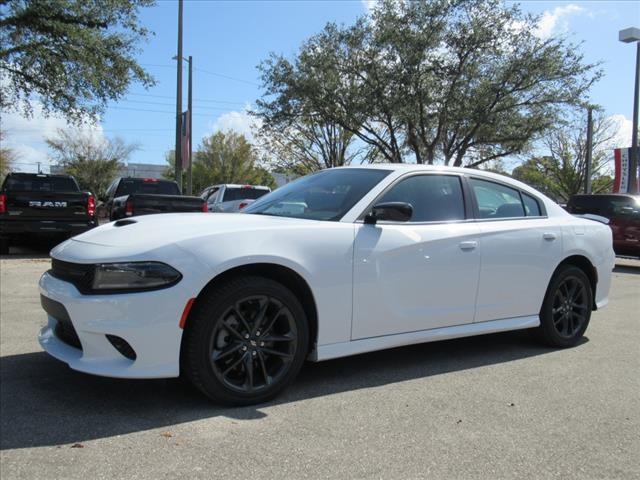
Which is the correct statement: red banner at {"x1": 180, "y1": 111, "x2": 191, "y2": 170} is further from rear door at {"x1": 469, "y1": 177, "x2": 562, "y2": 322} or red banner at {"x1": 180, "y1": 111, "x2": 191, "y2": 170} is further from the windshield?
rear door at {"x1": 469, "y1": 177, "x2": 562, "y2": 322}

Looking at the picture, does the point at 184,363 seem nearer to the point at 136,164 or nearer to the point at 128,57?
the point at 128,57

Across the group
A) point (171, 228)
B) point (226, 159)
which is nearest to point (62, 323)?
point (171, 228)

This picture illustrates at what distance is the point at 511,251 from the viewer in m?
4.54

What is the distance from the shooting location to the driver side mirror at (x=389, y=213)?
374cm

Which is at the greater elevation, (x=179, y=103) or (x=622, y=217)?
(x=179, y=103)

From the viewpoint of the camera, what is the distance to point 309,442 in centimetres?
294

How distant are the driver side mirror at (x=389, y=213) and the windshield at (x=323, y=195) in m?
0.20

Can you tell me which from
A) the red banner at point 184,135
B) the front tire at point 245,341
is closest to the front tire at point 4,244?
the red banner at point 184,135

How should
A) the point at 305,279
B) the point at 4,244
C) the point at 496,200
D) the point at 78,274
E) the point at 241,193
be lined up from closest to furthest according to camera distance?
the point at 78,274
the point at 305,279
the point at 496,200
the point at 4,244
the point at 241,193

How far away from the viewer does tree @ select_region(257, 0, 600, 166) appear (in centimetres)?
1975

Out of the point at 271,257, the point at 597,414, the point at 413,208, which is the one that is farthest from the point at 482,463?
the point at 413,208

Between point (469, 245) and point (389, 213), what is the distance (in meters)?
0.87

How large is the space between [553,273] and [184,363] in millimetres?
3372

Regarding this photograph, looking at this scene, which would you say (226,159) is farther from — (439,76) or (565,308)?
(565,308)
